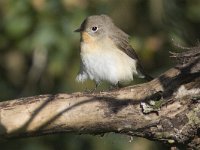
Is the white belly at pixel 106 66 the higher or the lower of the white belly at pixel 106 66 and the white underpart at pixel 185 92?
the higher

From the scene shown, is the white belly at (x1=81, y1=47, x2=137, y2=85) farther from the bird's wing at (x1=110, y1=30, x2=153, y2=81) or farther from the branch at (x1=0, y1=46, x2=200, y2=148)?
the branch at (x1=0, y1=46, x2=200, y2=148)

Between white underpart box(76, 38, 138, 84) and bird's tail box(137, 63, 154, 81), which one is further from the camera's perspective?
bird's tail box(137, 63, 154, 81)

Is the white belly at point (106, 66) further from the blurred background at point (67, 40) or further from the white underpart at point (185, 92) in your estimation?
the white underpart at point (185, 92)

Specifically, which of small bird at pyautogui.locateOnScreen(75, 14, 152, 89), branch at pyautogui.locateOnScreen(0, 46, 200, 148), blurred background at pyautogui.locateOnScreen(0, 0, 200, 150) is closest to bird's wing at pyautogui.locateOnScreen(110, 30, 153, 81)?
small bird at pyautogui.locateOnScreen(75, 14, 152, 89)

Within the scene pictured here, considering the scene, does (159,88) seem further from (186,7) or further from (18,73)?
(18,73)

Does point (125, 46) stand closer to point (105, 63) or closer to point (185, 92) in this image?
point (105, 63)

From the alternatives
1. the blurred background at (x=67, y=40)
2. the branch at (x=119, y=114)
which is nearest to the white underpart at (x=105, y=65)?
the blurred background at (x=67, y=40)

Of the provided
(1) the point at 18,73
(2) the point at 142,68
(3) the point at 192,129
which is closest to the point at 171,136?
(3) the point at 192,129

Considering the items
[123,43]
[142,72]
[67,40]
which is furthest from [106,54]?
[142,72]
